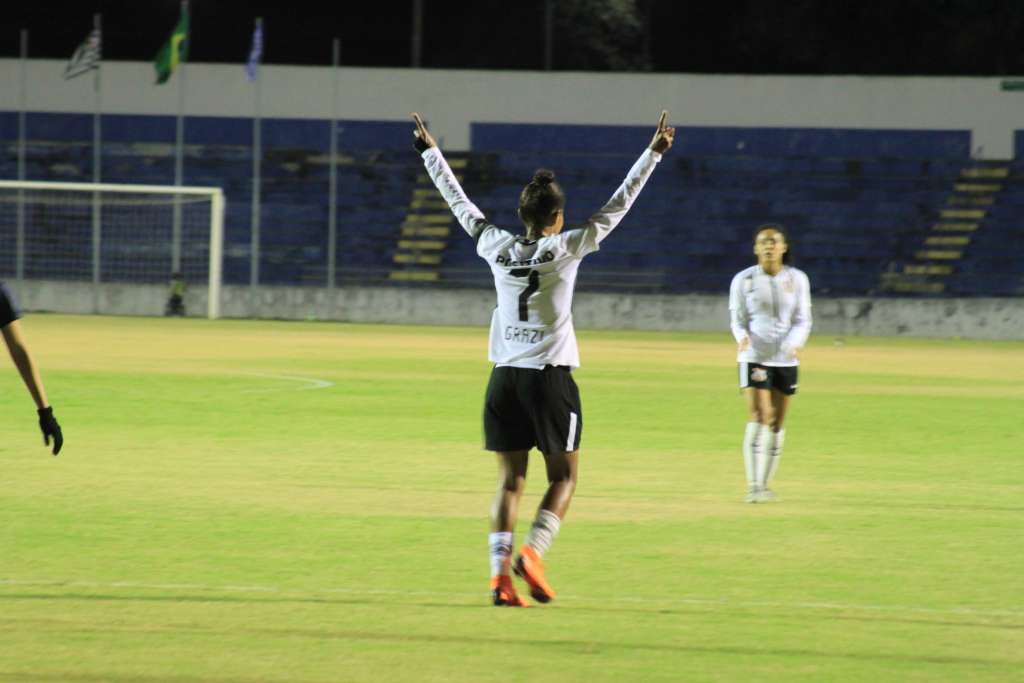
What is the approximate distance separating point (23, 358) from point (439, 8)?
43.5m

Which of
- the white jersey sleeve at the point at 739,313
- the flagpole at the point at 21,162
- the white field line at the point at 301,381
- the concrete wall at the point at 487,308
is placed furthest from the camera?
the flagpole at the point at 21,162

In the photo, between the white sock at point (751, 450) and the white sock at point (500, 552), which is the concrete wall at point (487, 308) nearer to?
the white sock at point (751, 450)

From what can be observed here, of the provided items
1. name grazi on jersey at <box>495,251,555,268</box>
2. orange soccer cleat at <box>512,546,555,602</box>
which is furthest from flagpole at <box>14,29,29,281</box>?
orange soccer cleat at <box>512,546,555,602</box>

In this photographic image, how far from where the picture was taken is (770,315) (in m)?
12.0

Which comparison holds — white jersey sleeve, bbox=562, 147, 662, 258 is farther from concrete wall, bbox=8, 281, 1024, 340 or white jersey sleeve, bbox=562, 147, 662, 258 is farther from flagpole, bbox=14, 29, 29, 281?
flagpole, bbox=14, 29, 29, 281

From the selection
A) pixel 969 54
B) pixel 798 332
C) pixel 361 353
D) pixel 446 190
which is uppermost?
pixel 969 54

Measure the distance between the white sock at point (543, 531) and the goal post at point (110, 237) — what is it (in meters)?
34.5

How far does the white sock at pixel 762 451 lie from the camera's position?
38.8 feet

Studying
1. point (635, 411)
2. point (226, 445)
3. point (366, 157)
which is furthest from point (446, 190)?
point (366, 157)

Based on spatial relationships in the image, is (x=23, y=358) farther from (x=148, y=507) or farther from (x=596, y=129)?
(x=596, y=129)

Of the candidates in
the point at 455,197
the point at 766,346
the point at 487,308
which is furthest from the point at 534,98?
the point at 455,197

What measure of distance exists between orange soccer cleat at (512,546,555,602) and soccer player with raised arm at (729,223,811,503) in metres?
4.23

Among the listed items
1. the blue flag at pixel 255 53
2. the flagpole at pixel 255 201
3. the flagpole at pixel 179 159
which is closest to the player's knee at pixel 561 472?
the flagpole at pixel 255 201

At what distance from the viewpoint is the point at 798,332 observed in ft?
39.4
